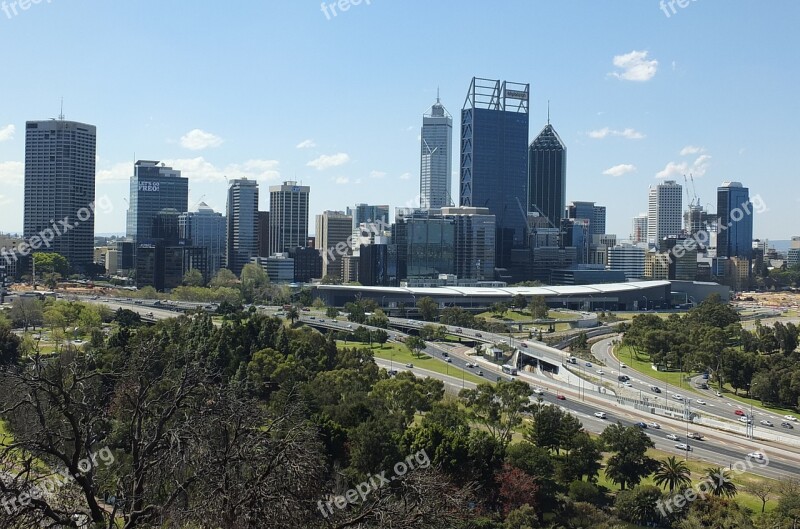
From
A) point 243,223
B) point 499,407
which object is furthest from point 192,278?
point 499,407

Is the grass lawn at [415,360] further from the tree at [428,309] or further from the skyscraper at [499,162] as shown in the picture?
the skyscraper at [499,162]

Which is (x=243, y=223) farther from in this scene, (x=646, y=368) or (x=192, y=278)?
(x=646, y=368)

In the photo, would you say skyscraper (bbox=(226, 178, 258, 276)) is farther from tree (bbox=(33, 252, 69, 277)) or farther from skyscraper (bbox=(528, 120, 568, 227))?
skyscraper (bbox=(528, 120, 568, 227))

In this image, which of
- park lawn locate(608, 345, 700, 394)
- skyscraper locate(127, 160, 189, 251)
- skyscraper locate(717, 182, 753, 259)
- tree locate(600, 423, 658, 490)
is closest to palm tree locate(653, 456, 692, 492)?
tree locate(600, 423, 658, 490)

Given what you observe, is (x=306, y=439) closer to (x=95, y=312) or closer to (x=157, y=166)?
(x=95, y=312)

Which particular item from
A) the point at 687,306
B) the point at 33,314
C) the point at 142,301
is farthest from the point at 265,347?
the point at 687,306

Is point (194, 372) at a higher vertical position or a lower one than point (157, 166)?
lower

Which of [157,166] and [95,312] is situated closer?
[95,312]
